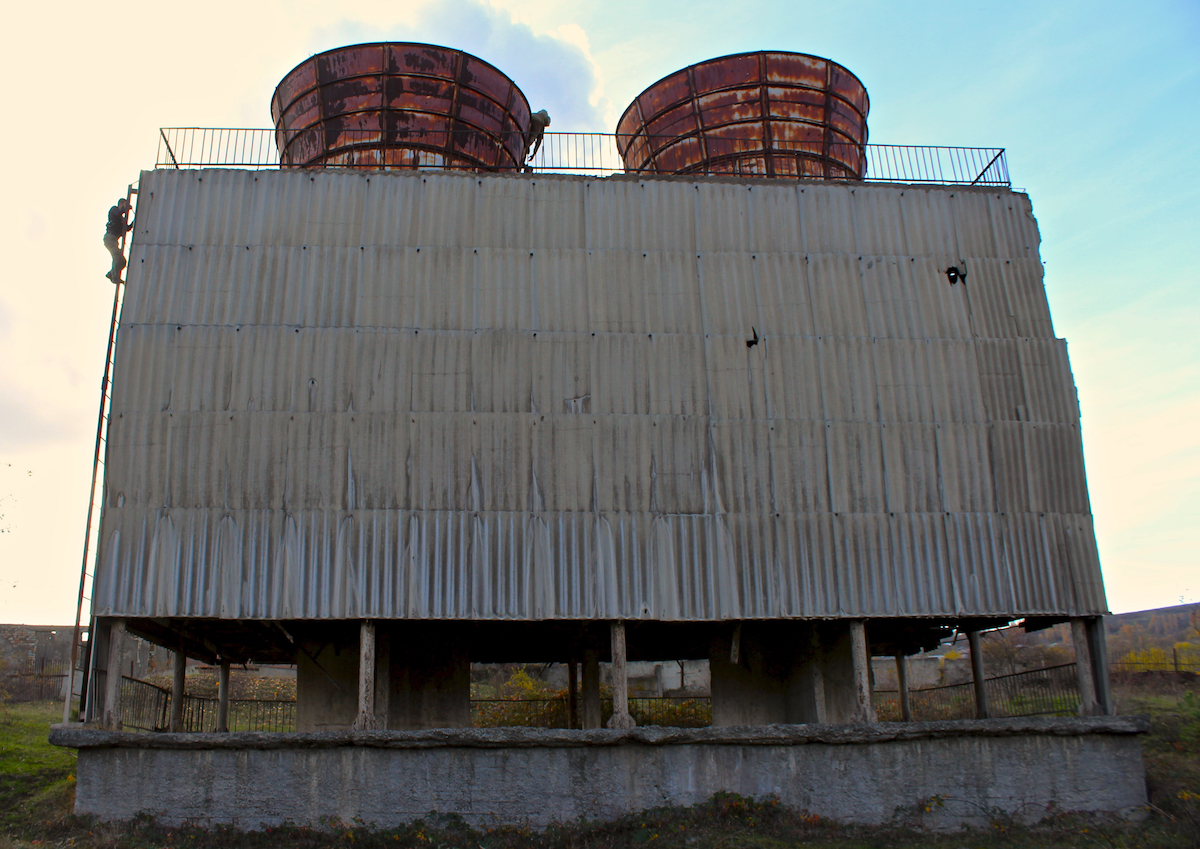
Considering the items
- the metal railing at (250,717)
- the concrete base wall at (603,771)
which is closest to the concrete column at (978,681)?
the concrete base wall at (603,771)

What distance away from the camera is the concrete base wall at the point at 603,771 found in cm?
1354

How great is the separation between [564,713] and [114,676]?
14158mm

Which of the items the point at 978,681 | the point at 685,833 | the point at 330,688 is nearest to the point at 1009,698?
the point at 978,681

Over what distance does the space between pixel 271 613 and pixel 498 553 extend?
386 cm

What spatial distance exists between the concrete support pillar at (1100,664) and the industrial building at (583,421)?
0.32 feet

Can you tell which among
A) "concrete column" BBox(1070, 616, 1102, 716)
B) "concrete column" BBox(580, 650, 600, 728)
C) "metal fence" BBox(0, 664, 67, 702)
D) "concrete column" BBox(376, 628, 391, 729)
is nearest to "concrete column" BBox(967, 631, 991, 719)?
"concrete column" BBox(1070, 616, 1102, 716)

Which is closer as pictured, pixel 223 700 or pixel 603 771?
pixel 603 771

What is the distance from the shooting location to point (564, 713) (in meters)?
26.1

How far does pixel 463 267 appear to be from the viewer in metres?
16.4

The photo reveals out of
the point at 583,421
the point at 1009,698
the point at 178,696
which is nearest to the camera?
the point at 583,421

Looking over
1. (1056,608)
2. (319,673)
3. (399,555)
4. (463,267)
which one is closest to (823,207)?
(463,267)

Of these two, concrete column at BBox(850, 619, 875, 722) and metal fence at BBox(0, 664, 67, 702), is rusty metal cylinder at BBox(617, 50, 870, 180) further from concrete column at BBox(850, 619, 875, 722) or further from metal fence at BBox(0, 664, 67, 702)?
metal fence at BBox(0, 664, 67, 702)

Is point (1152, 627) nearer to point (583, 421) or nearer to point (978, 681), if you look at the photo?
point (978, 681)

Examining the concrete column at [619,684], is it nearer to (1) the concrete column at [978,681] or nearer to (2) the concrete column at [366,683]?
(2) the concrete column at [366,683]
